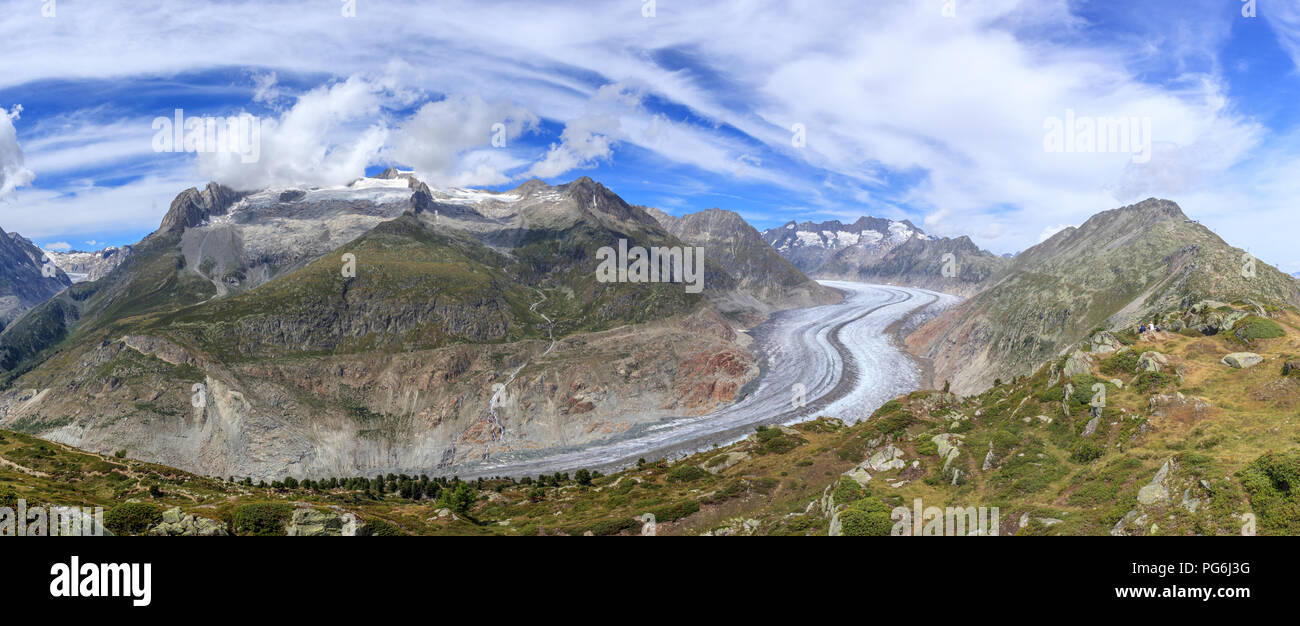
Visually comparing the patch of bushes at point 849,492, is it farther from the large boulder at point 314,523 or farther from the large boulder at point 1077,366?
the large boulder at point 314,523

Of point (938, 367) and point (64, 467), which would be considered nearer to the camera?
point (64, 467)

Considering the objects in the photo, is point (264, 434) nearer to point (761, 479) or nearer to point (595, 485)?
point (595, 485)

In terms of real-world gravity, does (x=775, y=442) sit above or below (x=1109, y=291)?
below

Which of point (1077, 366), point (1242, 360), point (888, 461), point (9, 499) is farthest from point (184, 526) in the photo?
point (1242, 360)

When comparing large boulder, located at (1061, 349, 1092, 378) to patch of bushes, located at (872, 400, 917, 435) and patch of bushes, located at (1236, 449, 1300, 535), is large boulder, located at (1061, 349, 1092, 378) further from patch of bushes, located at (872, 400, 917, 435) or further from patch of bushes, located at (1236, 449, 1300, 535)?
patch of bushes, located at (1236, 449, 1300, 535)

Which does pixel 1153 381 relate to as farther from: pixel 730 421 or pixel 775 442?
pixel 730 421

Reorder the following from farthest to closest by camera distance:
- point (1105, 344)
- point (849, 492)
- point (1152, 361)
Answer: point (1105, 344) → point (1152, 361) → point (849, 492)
